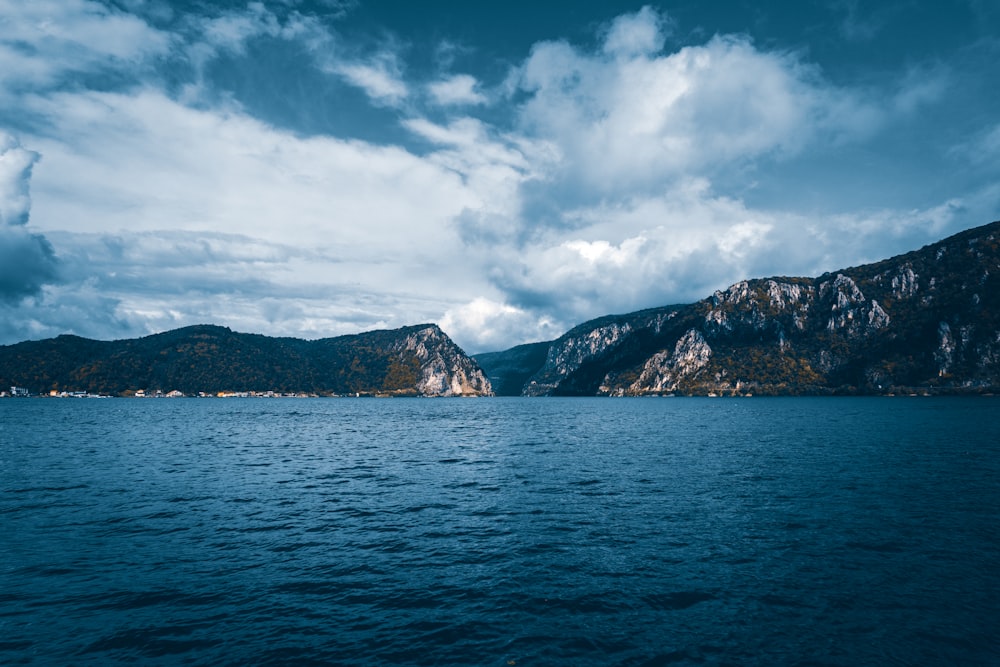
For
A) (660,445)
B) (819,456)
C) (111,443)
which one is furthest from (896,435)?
(111,443)

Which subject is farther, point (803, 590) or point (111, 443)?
point (111, 443)

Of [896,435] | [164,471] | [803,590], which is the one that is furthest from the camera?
[896,435]

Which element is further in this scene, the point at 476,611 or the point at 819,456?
the point at 819,456

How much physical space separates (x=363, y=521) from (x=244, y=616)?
1555 centimetres

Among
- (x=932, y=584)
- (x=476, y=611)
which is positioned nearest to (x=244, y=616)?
(x=476, y=611)

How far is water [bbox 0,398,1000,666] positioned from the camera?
62.5 ft

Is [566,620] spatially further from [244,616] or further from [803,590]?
[244,616]

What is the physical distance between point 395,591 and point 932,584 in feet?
89.6

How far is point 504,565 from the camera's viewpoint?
27.8 metres

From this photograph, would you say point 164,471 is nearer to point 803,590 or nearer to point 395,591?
point 395,591

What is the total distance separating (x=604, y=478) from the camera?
53.8 meters

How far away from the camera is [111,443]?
89188 mm

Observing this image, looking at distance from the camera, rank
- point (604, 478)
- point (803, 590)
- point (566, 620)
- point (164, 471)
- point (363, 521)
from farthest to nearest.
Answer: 1. point (164, 471)
2. point (604, 478)
3. point (363, 521)
4. point (803, 590)
5. point (566, 620)

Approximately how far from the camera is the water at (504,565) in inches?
750
